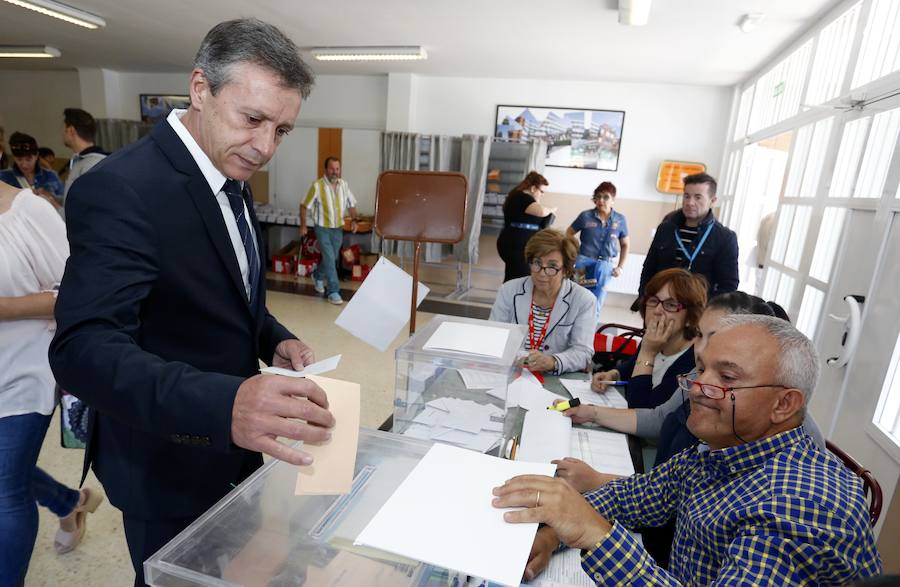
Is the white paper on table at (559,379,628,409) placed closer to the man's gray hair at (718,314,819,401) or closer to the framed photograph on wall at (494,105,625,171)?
the man's gray hair at (718,314,819,401)

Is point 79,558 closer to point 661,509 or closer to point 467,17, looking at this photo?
point 661,509

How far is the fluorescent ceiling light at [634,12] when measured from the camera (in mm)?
3333

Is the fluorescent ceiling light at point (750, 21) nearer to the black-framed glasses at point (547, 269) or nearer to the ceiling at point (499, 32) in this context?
the ceiling at point (499, 32)

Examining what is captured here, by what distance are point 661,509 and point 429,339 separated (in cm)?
71

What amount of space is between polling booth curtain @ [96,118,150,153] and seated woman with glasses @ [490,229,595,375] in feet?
26.2

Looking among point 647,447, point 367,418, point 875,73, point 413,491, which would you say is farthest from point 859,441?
point 367,418

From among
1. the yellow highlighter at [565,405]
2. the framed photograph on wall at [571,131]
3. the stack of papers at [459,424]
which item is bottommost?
the yellow highlighter at [565,405]

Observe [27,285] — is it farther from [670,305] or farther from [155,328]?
[670,305]

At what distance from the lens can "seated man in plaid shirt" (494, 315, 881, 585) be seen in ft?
2.57

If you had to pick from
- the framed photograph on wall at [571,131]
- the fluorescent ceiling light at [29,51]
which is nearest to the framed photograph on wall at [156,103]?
the fluorescent ceiling light at [29,51]

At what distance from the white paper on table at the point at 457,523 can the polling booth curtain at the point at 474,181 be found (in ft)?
18.5

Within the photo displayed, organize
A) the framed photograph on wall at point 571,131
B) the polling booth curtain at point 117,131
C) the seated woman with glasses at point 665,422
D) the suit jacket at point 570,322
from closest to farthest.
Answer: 1. the seated woman with glasses at point 665,422
2. the suit jacket at point 570,322
3. the framed photograph on wall at point 571,131
4. the polling booth curtain at point 117,131

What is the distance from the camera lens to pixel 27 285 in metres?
1.35

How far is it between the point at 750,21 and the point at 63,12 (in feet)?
19.7
